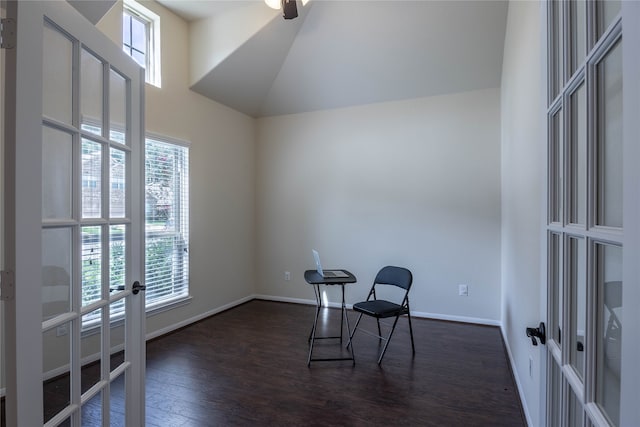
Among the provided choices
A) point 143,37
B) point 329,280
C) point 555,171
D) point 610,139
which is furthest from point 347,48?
point 610,139

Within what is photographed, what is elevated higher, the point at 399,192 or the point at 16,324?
the point at 399,192

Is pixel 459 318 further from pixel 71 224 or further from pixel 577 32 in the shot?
pixel 71 224

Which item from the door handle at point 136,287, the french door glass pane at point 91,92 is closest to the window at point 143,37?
the french door glass pane at point 91,92

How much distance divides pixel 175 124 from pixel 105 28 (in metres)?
1.01

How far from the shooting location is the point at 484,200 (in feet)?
12.1

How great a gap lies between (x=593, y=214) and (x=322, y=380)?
2.23m

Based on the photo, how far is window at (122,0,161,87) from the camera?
309 cm

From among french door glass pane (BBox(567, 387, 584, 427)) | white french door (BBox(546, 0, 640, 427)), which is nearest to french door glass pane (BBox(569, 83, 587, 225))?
white french door (BBox(546, 0, 640, 427))

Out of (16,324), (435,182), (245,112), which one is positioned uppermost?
(245,112)

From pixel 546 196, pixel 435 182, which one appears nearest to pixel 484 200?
pixel 435 182

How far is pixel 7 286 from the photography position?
1029 millimetres

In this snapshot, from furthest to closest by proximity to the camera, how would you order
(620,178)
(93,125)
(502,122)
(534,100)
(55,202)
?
(502,122), (534,100), (93,125), (55,202), (620,178)

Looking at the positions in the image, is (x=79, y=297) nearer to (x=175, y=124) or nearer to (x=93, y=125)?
(x=93, y=125)

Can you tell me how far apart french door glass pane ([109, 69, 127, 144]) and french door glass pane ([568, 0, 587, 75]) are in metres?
1.76
